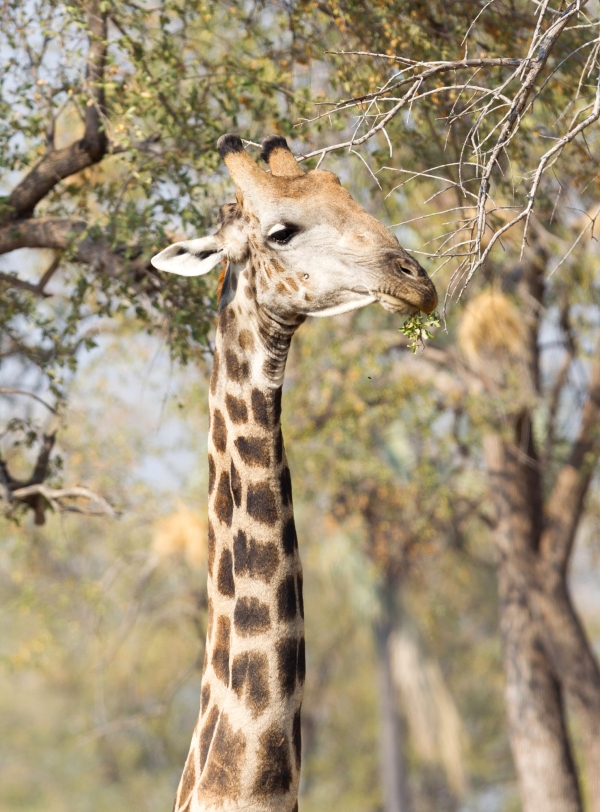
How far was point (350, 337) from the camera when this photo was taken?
12.6m

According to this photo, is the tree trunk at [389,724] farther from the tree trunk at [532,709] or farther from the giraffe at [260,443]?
the giraffe at [260,443]

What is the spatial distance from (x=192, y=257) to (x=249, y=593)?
4.47 ft

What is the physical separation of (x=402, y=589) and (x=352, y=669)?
29.1ft

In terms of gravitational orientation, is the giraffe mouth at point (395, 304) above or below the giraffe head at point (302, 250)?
below

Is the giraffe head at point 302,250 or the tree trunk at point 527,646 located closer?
the giraffe head at point 302,250

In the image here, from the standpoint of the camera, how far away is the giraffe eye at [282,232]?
399cm

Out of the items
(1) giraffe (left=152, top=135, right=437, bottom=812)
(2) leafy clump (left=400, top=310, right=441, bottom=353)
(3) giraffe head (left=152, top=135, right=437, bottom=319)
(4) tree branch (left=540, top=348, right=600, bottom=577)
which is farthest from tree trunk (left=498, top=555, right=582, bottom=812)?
(3) giraffe head (left=152, top=135, right=437, bottom=319)

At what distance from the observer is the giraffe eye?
3.99 metres

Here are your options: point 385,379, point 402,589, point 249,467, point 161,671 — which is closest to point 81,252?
point 249,467

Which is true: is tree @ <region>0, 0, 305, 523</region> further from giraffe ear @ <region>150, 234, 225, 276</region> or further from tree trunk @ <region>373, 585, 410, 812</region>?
tree trunk @ <region>373, 585, 410, 812</region>

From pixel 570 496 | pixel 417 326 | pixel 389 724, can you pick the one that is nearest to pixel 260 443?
A: pixel 417 326

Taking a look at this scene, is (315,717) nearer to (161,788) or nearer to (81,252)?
(161,788)

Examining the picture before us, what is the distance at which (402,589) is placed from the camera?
23.3m

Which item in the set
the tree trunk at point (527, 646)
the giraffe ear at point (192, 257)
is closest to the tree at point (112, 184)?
the giraffe ear at point (192, 257)
